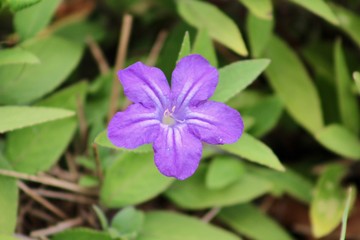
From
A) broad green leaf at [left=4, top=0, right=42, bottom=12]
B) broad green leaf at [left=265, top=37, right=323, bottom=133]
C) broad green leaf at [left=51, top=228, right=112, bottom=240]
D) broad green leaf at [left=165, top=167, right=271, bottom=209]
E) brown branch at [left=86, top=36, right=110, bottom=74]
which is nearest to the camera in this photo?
broad green leaf at [left=4, top=0, right=42, bottom=12]

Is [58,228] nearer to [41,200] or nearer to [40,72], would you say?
[41,200]

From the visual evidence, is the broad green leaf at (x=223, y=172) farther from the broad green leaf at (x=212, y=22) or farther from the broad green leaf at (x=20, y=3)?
the broad green leaf at (x=20, y=3)

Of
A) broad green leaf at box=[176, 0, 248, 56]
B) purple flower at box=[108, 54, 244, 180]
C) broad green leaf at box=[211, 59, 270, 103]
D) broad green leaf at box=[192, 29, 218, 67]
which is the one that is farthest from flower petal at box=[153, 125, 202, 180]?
broad green leaf at box=[176, 0, 248, 56]

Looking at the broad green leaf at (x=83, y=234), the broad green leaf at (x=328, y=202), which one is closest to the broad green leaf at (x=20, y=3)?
the broad green leaf at (x=83, y=234)

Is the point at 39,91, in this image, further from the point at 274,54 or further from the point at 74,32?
the point at 274,54

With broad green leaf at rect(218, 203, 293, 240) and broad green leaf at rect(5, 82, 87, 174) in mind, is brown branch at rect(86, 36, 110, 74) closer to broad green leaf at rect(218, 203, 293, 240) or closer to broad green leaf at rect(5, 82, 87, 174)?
broad green leaf at rect(5, 82, 87, 174)

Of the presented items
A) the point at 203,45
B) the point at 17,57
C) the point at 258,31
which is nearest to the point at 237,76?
the point at 203,45
